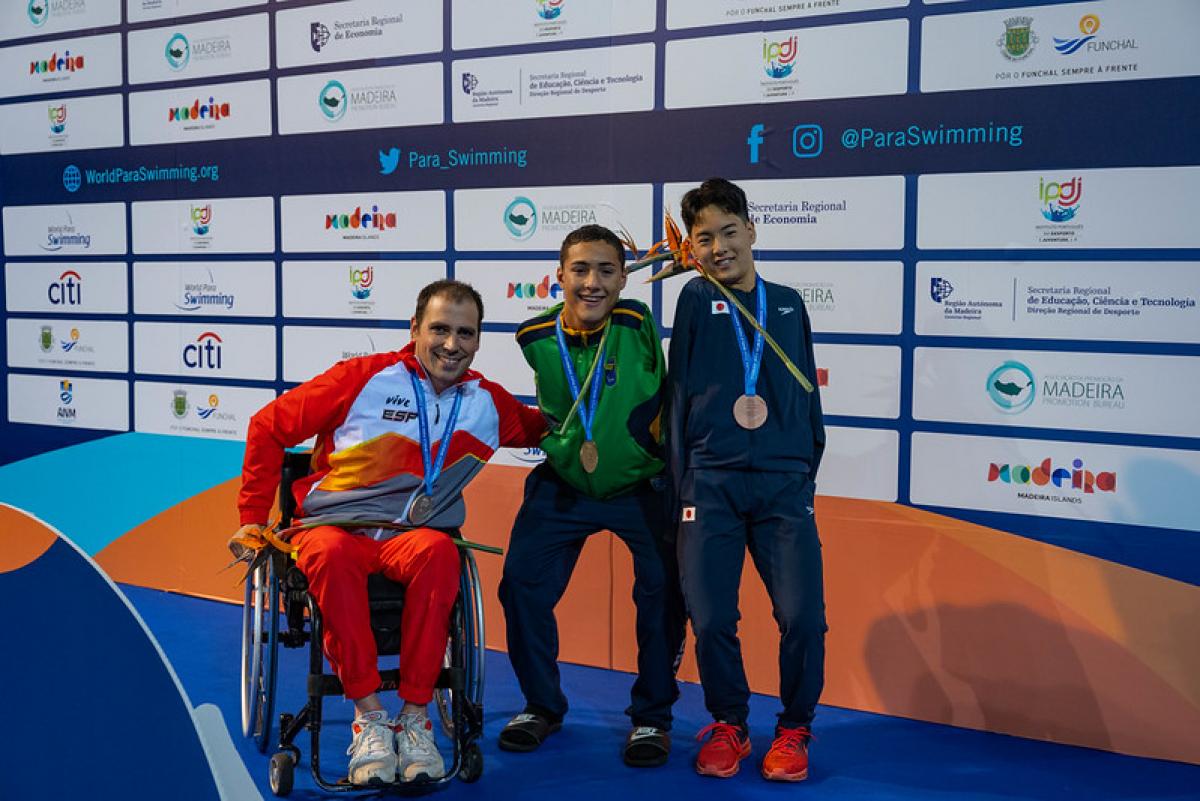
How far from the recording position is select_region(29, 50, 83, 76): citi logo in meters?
5.01

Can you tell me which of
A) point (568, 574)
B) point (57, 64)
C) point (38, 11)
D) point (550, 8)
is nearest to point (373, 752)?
point (568, 574)

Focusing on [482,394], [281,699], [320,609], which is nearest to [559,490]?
[482,394]

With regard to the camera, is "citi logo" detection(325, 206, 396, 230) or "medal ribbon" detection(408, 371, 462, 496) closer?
"medal ribbon" detection(408, 371, 462, 496)

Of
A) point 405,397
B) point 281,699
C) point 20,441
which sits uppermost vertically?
point 405,397

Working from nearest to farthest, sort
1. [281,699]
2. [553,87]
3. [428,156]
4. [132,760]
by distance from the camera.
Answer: [132,760]
[281,699]
[553,87]
[428,156]

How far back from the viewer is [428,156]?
421 centimetres

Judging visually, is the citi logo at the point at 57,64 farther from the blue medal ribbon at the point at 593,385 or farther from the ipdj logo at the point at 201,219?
the blue medal ribbon at the point at 593,385

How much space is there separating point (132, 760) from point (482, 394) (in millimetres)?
1989

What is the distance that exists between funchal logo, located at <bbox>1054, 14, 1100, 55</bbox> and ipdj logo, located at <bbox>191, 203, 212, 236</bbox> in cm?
326

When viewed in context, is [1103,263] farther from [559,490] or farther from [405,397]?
[405,397]

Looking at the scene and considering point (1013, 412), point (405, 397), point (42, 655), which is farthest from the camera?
point (1013, 412)

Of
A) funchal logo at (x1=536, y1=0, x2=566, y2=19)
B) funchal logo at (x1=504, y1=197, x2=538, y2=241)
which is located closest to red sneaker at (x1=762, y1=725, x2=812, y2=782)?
funchal logo at (x1=504, y1=197, x2=538, y2=241)

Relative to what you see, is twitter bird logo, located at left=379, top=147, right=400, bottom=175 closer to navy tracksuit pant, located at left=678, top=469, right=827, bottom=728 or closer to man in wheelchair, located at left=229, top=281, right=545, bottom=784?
man in wheelchair, located at left=229, top=281, right=545, bottom=784

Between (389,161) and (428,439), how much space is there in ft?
5.38
